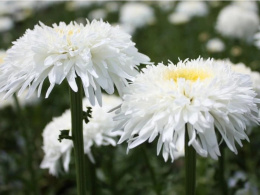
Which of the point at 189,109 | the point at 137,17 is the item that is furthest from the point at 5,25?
the point at 189,109

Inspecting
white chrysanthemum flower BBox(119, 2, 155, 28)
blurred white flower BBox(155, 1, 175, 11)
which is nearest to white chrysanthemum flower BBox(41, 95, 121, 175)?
white chrysanthemum flower BBox(119, 2, 155, 28)

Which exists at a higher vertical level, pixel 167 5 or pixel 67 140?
pixel 167 5

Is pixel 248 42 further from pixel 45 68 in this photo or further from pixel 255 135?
pixel 45 68

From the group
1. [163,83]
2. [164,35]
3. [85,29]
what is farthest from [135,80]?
[164,35]

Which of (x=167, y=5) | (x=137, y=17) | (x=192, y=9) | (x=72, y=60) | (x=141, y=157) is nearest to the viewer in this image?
(x=72, y=60)

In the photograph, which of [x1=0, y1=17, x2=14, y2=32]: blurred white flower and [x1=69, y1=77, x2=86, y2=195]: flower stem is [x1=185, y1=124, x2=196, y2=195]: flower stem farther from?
[x1=0, y1=17, x2=14, y2=32]: blurred white flower

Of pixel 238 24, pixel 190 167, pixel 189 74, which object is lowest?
pixel 190 167

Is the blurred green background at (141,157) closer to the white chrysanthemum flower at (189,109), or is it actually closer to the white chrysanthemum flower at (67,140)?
the white chrysanthemum flower at (67,140)

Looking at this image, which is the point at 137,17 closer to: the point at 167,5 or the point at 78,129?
the point at 167,5
